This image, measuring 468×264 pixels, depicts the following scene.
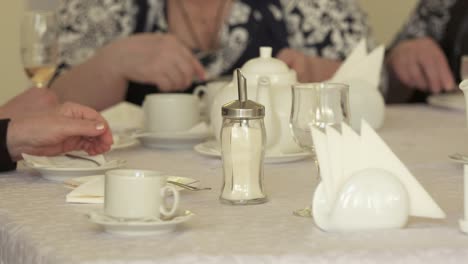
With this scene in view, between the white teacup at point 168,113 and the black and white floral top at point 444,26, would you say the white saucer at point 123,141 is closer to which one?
the white teacup at point 168,113

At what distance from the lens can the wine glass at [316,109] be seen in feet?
3.78

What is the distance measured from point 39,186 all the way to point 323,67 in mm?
1174

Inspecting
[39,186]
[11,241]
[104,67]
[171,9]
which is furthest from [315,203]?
[171,9]

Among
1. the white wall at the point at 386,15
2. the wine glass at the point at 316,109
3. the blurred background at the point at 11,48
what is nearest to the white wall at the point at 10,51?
the blurred background at the point at 11,48

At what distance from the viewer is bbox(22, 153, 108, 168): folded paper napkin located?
1.36 m

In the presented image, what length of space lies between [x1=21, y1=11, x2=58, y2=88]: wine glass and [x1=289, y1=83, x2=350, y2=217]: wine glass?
789mm

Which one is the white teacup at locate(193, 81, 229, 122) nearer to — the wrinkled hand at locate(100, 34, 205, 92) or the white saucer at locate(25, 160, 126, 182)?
the wrinkled hand at locate(100, 34, 205, 92)

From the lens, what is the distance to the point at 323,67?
7.70 feet

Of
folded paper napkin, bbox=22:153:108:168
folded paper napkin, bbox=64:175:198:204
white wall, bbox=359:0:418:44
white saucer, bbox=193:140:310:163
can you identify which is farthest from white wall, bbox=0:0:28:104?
folded paper napkin, bbox=64:175:198:204

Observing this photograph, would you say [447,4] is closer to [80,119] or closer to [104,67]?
[104,67]

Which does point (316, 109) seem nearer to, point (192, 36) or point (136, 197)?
point (136, 197)

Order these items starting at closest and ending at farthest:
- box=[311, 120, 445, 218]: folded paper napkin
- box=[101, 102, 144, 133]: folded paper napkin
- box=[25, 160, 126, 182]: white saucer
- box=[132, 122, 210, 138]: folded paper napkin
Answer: box=[311, 120, 445, 218]: folded paper napkin, box=[25, 160, 126, 182]: white saucer, box=[132, 122, 210, 138]: folded paper napkin, box=[101, 102, 144, 133]: folded paper napkin

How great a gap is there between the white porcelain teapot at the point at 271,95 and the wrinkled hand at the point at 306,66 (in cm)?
64

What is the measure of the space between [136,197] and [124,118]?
98cm
